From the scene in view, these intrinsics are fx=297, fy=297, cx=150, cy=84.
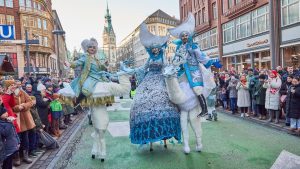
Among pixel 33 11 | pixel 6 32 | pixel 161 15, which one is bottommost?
pixel 6 32

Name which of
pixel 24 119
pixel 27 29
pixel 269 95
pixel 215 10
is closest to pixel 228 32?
pixel 215 10

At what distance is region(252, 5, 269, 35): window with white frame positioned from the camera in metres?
20.5

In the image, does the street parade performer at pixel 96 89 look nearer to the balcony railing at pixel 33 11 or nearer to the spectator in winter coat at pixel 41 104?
the spectator in winter coat at pixel 41 104

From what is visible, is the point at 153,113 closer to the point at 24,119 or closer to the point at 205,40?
the point at 24,119

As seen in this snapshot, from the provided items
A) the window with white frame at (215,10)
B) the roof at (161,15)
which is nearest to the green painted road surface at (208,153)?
the window with white frame at (215,10)

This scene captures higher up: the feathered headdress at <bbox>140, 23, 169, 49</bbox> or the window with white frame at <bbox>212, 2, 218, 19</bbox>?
the window with white frame at <bbox>212, 2, 218, 19</bbox>

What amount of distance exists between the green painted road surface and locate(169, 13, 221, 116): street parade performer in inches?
35.7

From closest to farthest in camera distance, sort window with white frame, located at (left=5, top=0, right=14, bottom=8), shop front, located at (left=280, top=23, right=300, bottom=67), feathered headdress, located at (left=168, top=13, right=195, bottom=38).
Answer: feathered headdress, located at (left=168, top=13, right=195, bottom=38) < shop front, located at (left=280, top=23, right=300, bottom=67) < window with white frame, located at (left=5, top=0, right=14, bottom=8)

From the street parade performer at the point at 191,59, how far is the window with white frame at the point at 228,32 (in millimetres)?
21716

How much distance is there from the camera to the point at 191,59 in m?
5.68

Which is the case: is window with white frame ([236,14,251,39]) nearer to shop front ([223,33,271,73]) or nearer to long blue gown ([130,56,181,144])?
shop front ([223,33,271,73])

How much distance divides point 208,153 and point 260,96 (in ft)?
15.0

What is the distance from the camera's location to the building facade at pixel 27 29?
4209 cm

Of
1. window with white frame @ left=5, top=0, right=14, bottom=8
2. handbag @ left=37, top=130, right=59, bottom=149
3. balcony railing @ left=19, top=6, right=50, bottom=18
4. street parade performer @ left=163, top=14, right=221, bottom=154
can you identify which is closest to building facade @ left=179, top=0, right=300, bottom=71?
street parade performer @ left=163, top=14, right=221, bottom=154
